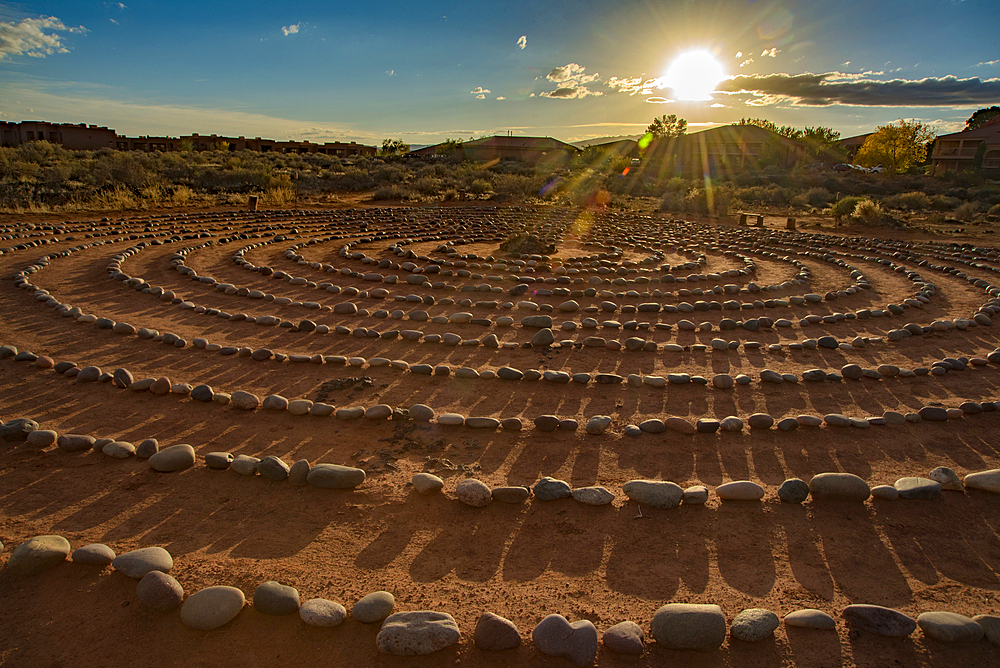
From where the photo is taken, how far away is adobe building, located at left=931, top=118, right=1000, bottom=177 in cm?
5178

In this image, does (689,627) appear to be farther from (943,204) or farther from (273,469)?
(943,204)

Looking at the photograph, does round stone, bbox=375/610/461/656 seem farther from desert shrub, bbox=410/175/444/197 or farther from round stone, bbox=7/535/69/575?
desert shrub, bbox=410/175/444/197

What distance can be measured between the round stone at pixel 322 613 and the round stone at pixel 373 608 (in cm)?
8

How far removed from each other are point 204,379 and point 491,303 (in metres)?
4.46

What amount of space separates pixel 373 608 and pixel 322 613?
25 centimetres

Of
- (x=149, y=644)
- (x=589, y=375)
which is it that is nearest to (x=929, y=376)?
(x=589, y=375)

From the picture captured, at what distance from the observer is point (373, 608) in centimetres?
303

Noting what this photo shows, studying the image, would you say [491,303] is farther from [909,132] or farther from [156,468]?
[909,132]

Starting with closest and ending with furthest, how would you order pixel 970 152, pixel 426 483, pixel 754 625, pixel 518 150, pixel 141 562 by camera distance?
pixel 754 625 → pixel 141 562 → pixel 426 483 → pixel 970 152 → pixel 518 150

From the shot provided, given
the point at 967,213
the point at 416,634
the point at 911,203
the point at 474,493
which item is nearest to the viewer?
the point at 416,634

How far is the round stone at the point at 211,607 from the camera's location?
2.95m

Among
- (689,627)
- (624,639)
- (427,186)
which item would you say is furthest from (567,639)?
(427,186)

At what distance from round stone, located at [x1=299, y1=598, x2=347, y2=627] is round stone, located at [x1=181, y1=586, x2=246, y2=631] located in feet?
1.11

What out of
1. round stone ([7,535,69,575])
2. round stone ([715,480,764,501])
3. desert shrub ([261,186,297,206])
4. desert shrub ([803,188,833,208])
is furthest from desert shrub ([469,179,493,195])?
round stone ([7,535,69,575])
